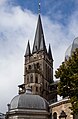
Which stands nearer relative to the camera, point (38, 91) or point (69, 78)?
point (69, 78)

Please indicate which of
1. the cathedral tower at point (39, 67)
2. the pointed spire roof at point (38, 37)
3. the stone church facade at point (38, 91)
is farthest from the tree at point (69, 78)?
the pointed spire roof at point (38, 37)

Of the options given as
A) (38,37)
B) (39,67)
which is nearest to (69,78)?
(39,67)

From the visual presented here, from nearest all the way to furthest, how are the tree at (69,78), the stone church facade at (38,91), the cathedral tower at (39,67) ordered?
the tree at (69,78) < the stone church facade at (38,91) < the cathedral tower at (39,67)

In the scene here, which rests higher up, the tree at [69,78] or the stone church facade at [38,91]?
the stone church facade at [38,91]

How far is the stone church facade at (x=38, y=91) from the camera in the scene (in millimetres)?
45594

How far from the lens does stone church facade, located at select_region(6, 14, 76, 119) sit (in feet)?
150

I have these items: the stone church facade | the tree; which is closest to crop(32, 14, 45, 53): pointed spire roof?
the stone church facade

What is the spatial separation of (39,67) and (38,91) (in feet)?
24.2

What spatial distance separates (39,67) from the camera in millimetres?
70688

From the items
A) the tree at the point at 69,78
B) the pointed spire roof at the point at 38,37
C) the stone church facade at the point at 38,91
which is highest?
the pointed spire roof at the point at 38,37

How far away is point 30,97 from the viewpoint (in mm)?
48750

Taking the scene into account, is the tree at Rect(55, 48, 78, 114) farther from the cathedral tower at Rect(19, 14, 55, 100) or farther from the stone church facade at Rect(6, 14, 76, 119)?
the cathedral tower at Rect(19, 14, 55, 100)

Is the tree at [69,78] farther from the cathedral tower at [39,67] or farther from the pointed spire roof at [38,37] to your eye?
the pointed spire roof at [38,37]

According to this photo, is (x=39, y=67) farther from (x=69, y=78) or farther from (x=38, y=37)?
(x=69, y=78)
